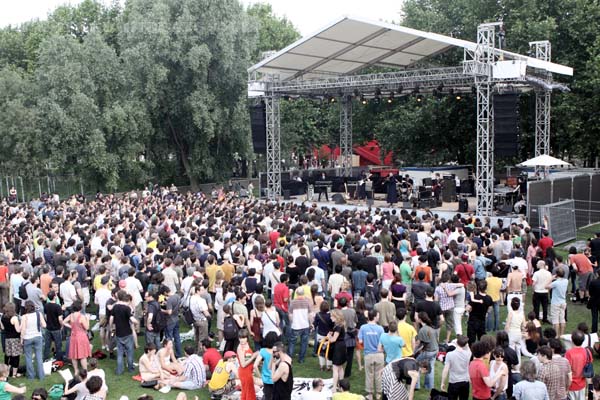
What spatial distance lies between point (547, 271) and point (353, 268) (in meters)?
3.29

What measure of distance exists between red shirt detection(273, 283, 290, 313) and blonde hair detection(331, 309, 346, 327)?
1.52m

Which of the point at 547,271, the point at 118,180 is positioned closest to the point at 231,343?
the point at 547,271

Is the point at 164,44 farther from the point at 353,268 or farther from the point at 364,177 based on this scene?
the point at 353,268

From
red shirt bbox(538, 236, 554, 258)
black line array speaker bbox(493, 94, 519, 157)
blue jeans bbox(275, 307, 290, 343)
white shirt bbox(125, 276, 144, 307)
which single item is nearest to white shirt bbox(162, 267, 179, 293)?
white shirt bbox(125, 276, 144, 307)

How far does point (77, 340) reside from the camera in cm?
898

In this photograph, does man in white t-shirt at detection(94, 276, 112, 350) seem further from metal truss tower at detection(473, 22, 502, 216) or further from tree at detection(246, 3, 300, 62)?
tree at detection(246, 3, 300, 62)

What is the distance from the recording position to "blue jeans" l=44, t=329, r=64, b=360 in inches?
377

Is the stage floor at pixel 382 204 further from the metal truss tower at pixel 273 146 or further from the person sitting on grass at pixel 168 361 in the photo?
the person sitting on grass at pixel 168 361

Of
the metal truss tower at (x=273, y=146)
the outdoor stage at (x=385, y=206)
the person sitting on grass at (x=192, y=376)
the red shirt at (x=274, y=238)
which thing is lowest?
the person sitting on grass at (x=192, y=376)

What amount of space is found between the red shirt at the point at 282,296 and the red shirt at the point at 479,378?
143 inches

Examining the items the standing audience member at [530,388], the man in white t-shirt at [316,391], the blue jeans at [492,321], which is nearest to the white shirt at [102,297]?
the man in white t-shirt at [316,391]

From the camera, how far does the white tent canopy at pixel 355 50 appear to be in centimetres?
2201

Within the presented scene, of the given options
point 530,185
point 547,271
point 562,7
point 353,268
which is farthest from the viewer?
point 562,7

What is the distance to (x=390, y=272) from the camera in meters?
10.7
